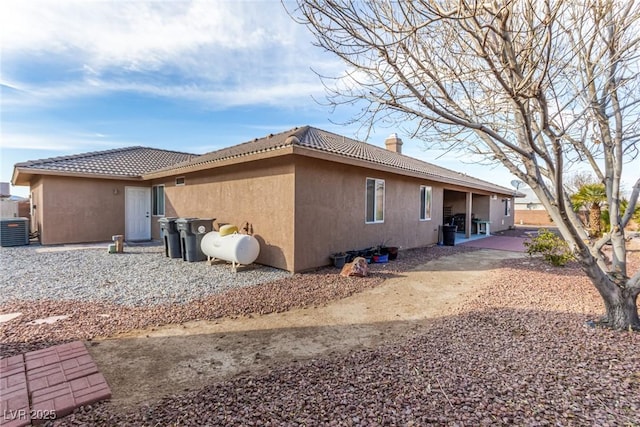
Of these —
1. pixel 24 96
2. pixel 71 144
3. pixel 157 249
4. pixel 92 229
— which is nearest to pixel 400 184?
pixel 157 249

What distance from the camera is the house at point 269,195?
7355 millimetres

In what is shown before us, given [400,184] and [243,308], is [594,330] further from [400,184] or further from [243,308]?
[400,184]

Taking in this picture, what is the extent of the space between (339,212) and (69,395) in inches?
254

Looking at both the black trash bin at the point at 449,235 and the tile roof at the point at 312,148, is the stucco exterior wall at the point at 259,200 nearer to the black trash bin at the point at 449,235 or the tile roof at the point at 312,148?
the tile roof at the point at 312,148

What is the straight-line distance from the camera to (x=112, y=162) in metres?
13.4

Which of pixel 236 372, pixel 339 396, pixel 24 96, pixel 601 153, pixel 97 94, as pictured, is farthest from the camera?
pixel 97 94

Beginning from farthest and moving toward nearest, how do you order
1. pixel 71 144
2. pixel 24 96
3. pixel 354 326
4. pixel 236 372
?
pixel 71 144 → pixel 24 96 → pixel 354 326 → pixel 236 372

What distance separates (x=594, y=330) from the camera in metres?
3.89

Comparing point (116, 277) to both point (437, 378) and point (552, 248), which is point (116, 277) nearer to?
point (437, 378)

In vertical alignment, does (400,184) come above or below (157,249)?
above

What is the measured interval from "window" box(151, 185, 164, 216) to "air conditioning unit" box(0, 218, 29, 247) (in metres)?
4.19

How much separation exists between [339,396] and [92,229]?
1321 cm

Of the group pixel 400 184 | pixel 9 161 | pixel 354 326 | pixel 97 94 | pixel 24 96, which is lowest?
pixel 354 326

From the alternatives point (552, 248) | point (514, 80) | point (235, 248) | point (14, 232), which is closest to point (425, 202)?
point (552, 248)
